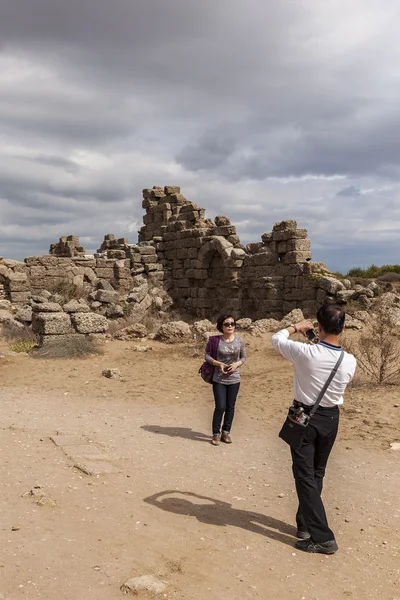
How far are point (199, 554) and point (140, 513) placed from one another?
2.72 feet

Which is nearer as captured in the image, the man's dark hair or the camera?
the man's dark hair

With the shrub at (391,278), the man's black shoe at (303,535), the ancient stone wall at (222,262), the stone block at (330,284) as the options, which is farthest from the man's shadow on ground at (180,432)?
the shrub at (391,278)

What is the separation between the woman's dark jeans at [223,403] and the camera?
702cm

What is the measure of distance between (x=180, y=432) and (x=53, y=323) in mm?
6884

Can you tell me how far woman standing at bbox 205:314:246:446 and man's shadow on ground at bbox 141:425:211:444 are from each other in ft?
0.84

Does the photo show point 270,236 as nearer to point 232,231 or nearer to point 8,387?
point 232,231

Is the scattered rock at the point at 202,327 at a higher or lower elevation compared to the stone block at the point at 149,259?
lower

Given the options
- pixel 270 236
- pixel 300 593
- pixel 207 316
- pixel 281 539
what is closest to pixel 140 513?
pixel 281 539

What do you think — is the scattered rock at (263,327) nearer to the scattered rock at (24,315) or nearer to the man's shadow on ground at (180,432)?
the scattered rock at (24,315)

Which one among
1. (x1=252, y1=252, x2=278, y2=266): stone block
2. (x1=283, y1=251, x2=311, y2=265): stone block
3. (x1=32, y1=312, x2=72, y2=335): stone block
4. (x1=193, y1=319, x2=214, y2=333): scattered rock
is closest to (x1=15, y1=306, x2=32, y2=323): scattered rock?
(x1=32, y1=312, x2=72, y2=335): stone block

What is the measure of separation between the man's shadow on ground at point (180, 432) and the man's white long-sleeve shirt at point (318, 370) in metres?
3.08

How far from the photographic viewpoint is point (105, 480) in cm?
551

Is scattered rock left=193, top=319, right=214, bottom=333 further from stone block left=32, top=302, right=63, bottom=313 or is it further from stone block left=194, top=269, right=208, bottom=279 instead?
stone block left=194, top=269, right=208, bottom=279

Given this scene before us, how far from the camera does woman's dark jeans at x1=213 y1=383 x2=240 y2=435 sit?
7.02m
